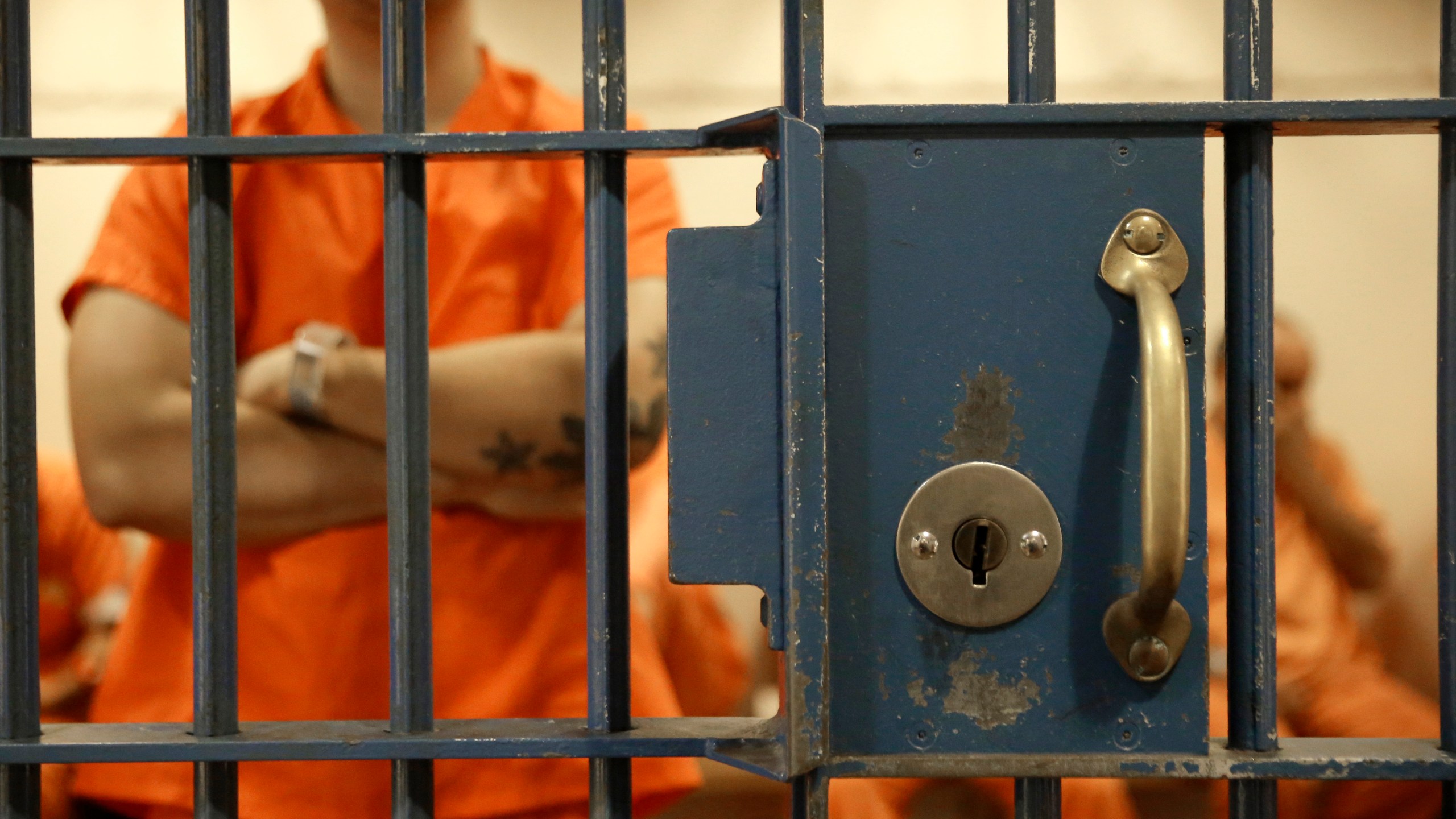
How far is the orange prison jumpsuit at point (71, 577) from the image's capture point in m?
1.87

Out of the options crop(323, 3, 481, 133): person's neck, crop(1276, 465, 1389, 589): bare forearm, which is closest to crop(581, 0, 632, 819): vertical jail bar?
crop(323, 3, 481, 133): person's neck

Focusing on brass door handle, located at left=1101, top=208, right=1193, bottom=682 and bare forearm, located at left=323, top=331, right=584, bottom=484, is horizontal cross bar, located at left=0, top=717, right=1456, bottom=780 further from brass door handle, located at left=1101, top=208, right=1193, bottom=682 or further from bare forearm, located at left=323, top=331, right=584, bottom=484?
bare forearm, located at left=323, top=331, right=584, bottom=484

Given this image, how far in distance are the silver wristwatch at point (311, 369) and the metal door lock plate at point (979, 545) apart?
781mm

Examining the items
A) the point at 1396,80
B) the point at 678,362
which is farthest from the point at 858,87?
the point at 678,362

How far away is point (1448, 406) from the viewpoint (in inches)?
29.0

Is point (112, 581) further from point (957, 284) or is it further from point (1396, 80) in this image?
point (1396, 80)

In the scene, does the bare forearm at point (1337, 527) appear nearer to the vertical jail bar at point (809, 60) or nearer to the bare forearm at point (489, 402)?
the bare forearm at point (489, 402)

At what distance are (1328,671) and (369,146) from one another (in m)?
2.22

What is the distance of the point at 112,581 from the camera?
1920 mm

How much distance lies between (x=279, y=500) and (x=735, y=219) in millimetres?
1162

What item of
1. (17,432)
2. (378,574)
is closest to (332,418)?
(378,574)

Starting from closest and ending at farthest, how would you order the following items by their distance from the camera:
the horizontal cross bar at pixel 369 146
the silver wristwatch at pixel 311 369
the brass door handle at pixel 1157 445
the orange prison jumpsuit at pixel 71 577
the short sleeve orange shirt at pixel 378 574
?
the brass door handle at pixel 1157 445 < the horizontal cross bar at pixel 369 146 < the silver wristwatch at pixel 311 369 < the short sleeve orange shirt at pixel 378 574 < the orange prison jumpsuit at pixel 71 577

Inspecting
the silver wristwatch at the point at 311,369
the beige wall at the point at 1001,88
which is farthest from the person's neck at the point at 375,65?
the beige wall at the point at 1001,88

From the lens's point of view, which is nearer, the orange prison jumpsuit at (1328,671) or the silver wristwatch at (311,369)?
the silver wristwatch at (311,369)
